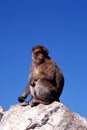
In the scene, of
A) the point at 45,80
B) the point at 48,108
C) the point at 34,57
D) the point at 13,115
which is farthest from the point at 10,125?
the point at 34,57

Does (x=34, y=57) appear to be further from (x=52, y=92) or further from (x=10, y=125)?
(x=10, y=125)

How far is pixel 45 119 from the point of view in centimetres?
1040

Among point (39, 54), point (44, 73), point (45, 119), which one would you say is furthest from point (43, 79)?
point (45, 119)

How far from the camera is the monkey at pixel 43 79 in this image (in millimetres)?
12188

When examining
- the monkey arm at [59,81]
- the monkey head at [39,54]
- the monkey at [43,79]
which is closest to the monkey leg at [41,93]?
the monkey at [43,79]

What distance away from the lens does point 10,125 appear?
11070 millimetres

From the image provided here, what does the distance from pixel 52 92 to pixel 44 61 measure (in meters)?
1.13

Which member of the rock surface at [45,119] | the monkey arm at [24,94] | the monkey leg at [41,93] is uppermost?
the monkey arm at [24,94]

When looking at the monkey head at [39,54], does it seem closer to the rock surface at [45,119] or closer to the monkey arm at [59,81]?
the monkey arm at [59,81]

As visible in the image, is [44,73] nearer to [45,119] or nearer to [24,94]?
[24,94]

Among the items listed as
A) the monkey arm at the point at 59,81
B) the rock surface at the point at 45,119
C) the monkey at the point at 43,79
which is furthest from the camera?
the monkey arm at the point at 59,81

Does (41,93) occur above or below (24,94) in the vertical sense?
below

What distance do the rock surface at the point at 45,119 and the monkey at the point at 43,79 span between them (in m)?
0.66

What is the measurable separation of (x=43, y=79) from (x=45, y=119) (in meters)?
2.24
